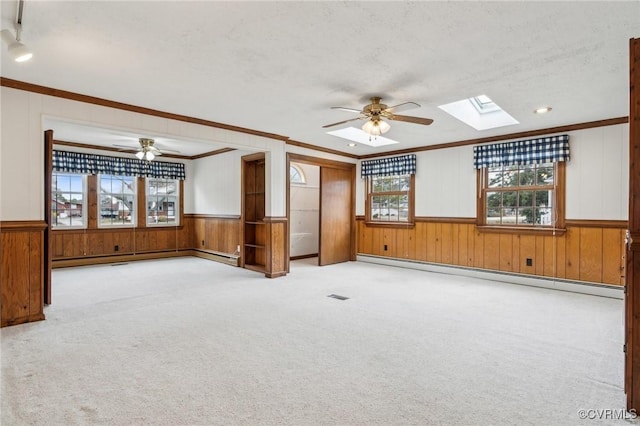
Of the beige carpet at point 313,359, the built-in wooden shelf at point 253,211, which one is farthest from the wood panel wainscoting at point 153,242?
the beige carpet at point 313,359

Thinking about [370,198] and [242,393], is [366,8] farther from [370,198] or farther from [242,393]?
[370,198]

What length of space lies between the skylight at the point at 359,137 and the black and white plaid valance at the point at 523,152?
5.10 ft

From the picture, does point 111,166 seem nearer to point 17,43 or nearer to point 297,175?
point 297,175

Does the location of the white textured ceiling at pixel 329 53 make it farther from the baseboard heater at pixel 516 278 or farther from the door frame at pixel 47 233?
the baseboard heater at pixel 516 278

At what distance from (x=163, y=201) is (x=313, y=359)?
22.5ft

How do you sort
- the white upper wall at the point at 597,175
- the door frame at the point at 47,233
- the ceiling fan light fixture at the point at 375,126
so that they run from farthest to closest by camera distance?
1. the white upper wall at the point at 597,175
2. the door frame at the point at 47,233
3. the ceiling fan light fixture at the point at 375,126

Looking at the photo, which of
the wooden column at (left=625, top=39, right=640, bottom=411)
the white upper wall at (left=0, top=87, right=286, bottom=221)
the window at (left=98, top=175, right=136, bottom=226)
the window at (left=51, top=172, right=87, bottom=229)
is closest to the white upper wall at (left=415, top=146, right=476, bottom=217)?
the wooden column at (left=625, top=39, right=640, bottom=411)

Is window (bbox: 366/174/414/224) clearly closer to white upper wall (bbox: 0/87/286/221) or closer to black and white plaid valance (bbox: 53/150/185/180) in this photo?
black and white plaid valance (bbox: 53/150/185/180)

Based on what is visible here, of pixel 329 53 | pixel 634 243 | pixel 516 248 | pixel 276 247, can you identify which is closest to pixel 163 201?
pixel 276 247

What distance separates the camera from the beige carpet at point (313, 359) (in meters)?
2.03

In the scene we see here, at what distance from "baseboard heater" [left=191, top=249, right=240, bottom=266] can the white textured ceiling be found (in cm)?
349

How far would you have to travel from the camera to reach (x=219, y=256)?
7504 millimetres

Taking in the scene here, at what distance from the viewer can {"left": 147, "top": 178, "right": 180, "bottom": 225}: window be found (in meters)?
8.02

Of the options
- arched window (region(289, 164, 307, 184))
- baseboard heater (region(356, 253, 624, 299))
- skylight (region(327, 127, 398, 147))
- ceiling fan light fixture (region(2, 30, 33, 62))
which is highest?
skylight (region(327, 127, 398, 147))
